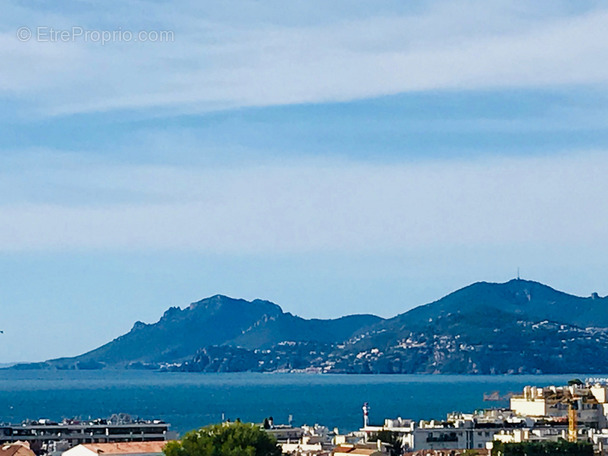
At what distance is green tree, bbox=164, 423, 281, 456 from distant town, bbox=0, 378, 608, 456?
6.95m

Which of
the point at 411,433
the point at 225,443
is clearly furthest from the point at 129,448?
the point at 411,433

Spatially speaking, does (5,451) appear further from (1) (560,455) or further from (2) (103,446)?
(1) (560,455)

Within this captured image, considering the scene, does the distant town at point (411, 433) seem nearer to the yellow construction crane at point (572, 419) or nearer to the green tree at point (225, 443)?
the yellow construction crane at point (572, 419)

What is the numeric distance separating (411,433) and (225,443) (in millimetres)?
35477

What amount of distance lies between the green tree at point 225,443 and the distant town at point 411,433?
6951 mm

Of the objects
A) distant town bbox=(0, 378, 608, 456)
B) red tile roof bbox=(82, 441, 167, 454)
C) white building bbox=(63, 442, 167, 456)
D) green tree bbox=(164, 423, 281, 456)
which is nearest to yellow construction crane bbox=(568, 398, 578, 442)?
distant town bbox=(0, 378, 608, 456)

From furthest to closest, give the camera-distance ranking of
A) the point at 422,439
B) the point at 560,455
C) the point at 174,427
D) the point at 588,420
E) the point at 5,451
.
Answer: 1. the point at 174,427
2. the point at 588,420
3. the point at 422,439
4. the point at 5,451
5. the point at 560,455

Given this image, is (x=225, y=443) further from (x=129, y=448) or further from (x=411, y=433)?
(x=411, y=433)

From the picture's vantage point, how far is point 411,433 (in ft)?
366

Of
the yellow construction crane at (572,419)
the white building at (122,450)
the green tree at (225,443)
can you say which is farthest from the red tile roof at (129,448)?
the yellow construction crane at (572,419)

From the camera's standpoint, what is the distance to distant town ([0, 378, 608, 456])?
97.1m

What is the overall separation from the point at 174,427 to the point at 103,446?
3462 inches

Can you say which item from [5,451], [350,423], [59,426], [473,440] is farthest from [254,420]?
[5,451]

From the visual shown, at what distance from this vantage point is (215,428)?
8100 cm
